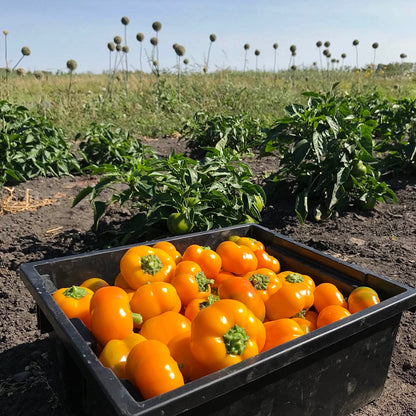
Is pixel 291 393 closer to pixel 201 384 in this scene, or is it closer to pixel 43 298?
pixel 201 384

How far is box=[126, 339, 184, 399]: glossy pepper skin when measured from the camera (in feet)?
4.18

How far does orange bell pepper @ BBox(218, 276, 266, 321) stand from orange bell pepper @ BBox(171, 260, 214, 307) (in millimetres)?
120

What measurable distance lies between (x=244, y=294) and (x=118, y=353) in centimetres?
50

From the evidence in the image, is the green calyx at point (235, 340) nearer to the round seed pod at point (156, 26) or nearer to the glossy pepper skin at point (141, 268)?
the glossy pepper skin at point (141, 268)

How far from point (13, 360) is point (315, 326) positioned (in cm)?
149

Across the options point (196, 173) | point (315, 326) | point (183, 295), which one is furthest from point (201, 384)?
point (196, 173)

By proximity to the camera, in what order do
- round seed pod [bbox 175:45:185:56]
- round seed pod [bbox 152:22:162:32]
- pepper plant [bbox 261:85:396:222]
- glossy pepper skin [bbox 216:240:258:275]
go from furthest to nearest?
round seed pod [bbox 175:45:185:56]
round seed pod [bbox 152:22:162:32]
pepper plant [bbox 261:85:396:222]
glossy pepper skin [bbox 216:240:258:275]

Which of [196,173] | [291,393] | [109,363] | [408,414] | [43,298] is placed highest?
[196,173]

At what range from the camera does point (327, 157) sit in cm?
399

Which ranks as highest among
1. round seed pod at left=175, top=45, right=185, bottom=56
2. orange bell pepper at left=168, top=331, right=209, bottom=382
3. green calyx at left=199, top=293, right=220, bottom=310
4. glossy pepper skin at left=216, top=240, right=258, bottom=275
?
round seed pod at left=175, top=45, right=185, bottom=56

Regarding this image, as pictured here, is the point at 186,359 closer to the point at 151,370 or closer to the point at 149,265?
the point at 151,370

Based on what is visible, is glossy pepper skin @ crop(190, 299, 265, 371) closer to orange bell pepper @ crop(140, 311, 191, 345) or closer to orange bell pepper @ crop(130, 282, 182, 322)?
orange bell pepper @ crop(140, 311, 191, 345)

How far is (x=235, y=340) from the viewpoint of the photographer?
138 cm

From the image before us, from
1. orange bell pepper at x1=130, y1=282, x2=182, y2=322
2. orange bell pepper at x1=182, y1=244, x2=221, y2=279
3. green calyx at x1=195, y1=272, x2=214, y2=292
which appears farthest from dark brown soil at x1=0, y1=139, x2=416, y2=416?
orange bell pepper at x1=182, y1=244, x2=221, y2=279
